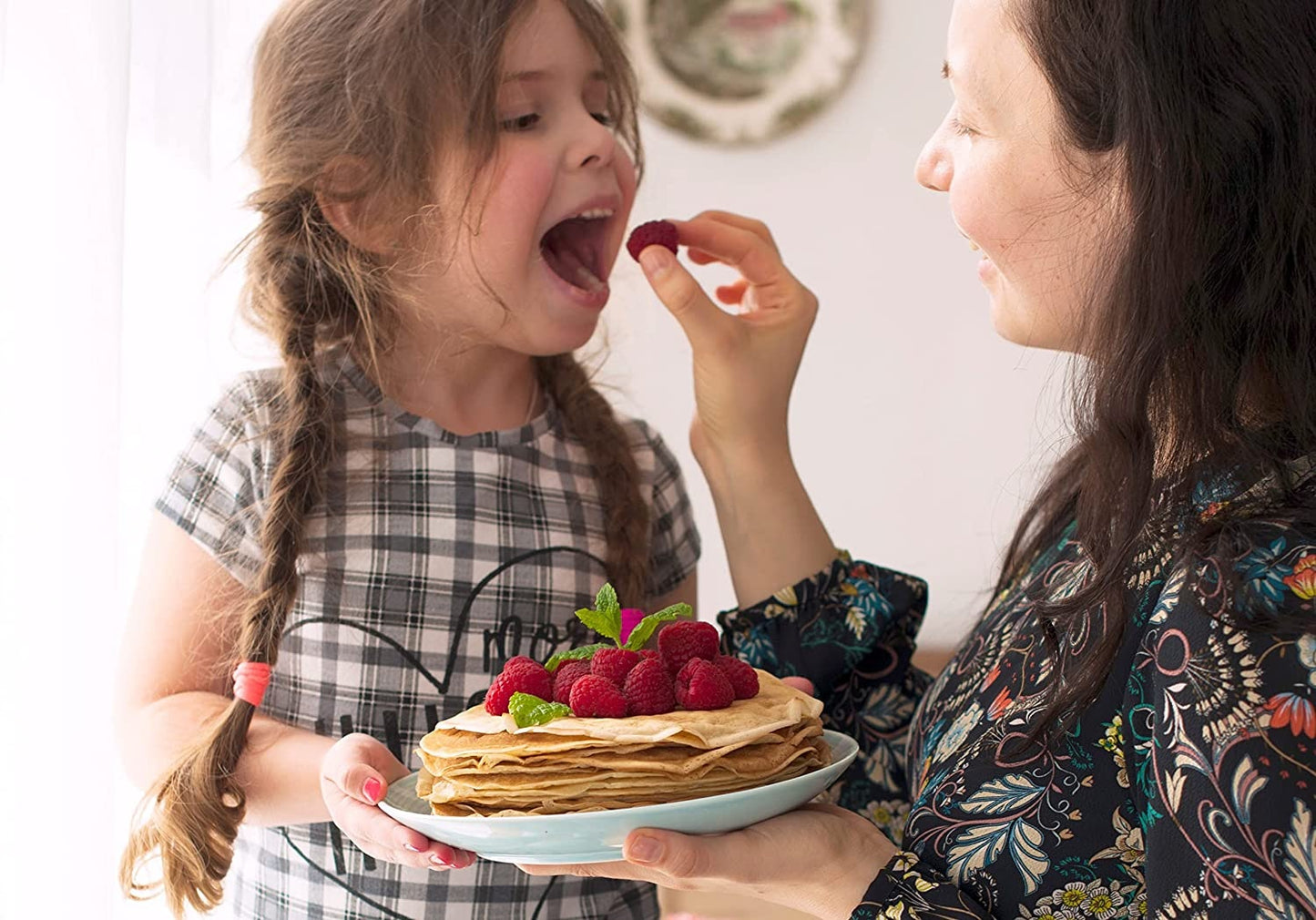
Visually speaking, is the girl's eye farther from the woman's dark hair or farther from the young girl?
the woman's dark hair

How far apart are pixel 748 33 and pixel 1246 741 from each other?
6.86 ft

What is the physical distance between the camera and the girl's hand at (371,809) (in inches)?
35.0

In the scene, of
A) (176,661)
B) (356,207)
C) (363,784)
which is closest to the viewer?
(363,784)

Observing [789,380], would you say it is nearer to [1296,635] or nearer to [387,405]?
[387,405]

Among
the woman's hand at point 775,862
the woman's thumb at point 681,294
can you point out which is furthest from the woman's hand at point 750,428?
the woman's hand at point 775,862

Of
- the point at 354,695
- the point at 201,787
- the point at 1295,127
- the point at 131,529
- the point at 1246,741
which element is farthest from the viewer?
the point at 131,529

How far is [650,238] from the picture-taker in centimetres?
142

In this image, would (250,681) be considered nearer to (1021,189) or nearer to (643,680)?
(643,680)

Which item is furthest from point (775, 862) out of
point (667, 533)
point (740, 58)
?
point (740, 58)

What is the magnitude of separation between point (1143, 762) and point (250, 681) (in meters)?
0.78

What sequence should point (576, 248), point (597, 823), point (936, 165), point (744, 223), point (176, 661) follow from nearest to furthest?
point (597, 823)
point (936, 165)
point (176, 661)
point (576, 248)
point (744, 223)

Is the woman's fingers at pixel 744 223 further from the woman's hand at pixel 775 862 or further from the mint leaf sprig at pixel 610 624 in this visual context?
the woman's hand at pixel 775 862

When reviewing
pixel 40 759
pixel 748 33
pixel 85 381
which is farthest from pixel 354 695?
pixel 748 33

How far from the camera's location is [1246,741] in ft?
2.37
